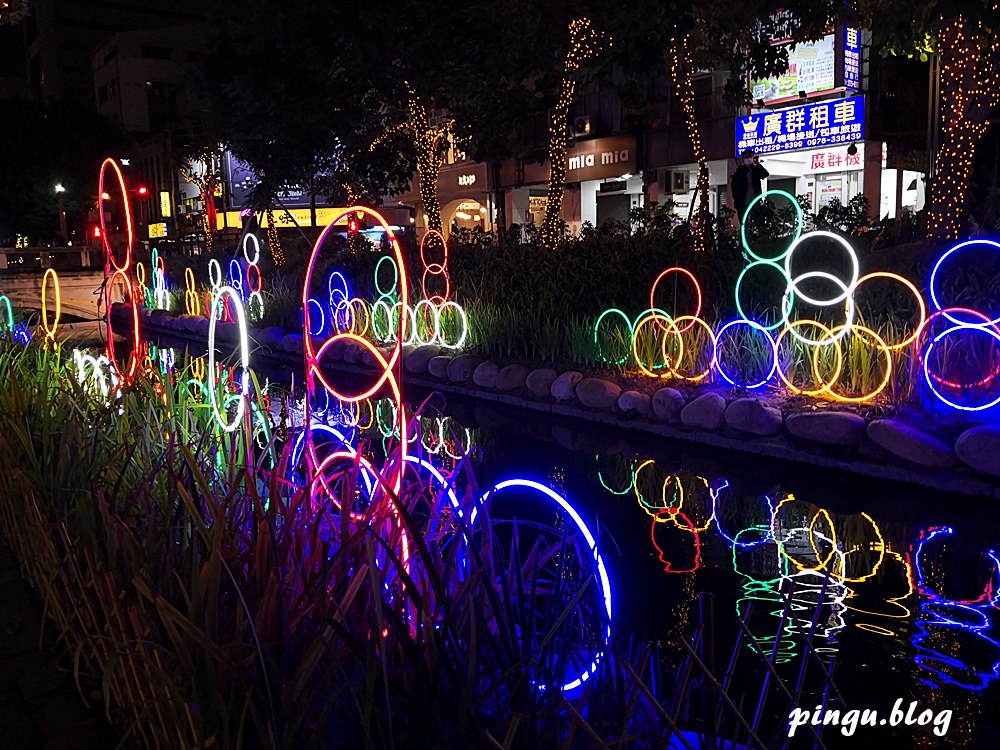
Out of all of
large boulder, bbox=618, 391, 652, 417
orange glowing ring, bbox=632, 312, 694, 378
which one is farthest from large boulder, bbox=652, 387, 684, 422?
orange glowing ring, bbox=632, 312, 694, 378

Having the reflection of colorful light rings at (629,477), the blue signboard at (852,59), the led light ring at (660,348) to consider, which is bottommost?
the reflection of colorful light rings at (629,477)

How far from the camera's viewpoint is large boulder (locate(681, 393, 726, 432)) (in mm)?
8094

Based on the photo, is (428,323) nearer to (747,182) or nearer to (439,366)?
(439,366)

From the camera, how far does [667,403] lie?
8.56 meters

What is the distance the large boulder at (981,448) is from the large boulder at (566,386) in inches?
165

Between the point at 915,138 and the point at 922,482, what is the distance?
15.6 metres

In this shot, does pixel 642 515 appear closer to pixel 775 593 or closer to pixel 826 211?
pixel 775 593

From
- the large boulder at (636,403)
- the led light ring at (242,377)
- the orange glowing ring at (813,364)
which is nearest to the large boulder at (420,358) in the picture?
the large boulder at (636,403)

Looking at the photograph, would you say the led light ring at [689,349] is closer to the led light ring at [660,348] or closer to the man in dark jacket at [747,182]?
the led light ring at [660,348]

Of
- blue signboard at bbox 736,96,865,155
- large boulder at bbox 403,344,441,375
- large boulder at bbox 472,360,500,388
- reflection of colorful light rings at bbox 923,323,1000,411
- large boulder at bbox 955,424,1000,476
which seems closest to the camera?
large boulder at bbox 955,424,1000,476

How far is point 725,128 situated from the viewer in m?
21.5

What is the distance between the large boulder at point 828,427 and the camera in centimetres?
710

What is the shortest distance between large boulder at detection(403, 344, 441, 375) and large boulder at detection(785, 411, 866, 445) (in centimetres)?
596

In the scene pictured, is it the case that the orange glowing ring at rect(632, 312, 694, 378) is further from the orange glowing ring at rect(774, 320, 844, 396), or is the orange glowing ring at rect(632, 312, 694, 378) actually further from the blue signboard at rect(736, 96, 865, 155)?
the blue signboard at rect(736, 96, 865, 155)
